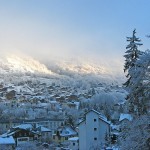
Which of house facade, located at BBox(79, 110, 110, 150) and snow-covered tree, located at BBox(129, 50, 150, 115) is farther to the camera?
house facade, located at BBox(79, 110, 110, 150)

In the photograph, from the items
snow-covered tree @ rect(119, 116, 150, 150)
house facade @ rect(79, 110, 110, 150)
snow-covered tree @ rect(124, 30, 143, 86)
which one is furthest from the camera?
house facade @ rect(79, 110, 110, 150)

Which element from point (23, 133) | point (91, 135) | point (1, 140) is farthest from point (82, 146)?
point (23, 133)

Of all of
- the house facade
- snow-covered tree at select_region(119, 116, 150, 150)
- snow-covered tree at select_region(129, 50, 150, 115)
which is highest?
snow-covered tree at select_region(129, 50, 150, 115)

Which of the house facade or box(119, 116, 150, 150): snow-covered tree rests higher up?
box(119, 116, 150, 150): snow-covered tree

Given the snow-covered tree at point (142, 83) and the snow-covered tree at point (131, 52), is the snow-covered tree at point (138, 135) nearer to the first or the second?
the snow-covered tree at point (142, 83)

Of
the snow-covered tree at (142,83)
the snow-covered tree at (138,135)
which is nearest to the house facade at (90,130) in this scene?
the snow-covered tree at (142,83)

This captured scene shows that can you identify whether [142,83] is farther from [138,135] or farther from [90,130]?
[90,130]

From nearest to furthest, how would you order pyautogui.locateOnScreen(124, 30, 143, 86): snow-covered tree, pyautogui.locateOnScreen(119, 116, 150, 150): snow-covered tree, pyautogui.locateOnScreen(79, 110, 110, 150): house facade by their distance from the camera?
pyautogui.locateOnScreen(119, 116, 150, 150): snow-covered tree → pyautogui.locateOnScreen(124, 30, 143, 86): snow-covered tree → pyautogui.locateOnScreen(79, 110, 110, 150): house facade

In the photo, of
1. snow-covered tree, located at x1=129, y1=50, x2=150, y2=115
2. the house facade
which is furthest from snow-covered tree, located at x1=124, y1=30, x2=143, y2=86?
the house facade

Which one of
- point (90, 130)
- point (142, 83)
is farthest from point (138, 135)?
point (90, 130)

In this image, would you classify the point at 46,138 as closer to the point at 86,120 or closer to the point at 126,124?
the point at 86,120

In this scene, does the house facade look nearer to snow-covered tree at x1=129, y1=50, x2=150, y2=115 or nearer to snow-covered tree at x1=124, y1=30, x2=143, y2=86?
snow-covered tree at x1=124, y1=30, x2=143, y2=86

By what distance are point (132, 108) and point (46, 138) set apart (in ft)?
212

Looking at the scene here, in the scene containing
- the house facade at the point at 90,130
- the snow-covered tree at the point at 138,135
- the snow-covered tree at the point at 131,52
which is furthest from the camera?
the house facade at the point at 90,130
